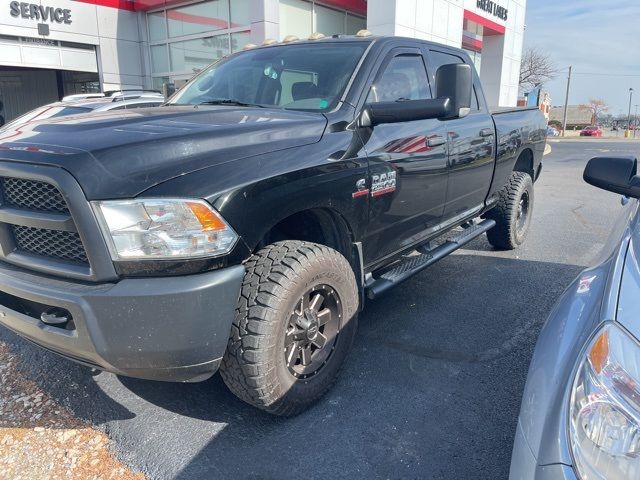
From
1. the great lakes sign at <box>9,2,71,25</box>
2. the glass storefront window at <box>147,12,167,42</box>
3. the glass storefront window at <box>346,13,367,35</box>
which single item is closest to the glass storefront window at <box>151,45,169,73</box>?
the glass storefront window at <box>147,12,167,42</box>

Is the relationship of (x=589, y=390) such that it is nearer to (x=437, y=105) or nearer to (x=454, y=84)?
(x=437, y=105)

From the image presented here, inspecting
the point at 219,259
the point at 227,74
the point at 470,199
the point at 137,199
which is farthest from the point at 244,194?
the point at 470,199

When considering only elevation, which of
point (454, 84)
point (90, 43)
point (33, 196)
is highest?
point (90, 43)

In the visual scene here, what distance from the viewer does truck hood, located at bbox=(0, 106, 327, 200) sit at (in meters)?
1.97

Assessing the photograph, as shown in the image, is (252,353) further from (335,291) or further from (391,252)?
(391,252)

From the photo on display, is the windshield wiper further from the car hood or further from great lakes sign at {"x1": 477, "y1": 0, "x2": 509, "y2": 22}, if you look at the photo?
great lakes sign at {"x1": 477, "y1": 0, "x2": 509, "y2": 22}

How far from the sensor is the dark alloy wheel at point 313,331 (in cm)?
251

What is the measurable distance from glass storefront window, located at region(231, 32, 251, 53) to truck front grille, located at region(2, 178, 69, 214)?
40.9ft

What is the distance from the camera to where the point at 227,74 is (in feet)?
11.8

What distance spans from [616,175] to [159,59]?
16.8 meters

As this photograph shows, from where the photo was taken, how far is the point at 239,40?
46.0ft

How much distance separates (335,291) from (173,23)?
15.7m

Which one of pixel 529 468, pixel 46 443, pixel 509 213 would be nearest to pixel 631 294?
pixel 529 468

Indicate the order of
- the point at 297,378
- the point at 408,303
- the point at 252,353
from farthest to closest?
the point at 408,303
the point at 297,378
the point at 252,353
